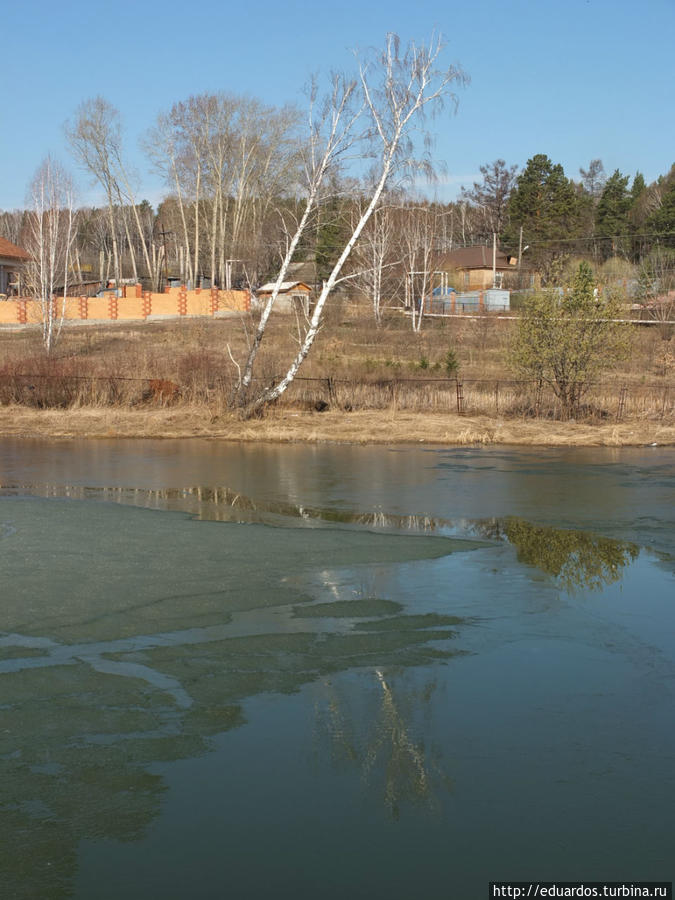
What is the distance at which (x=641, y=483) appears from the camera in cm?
1798

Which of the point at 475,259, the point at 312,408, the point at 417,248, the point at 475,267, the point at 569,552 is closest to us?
the point at 569,552

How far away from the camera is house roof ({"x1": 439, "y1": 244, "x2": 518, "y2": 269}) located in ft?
296

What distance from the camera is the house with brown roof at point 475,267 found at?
290ft

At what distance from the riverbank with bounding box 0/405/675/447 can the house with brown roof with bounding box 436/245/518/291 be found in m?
59.7

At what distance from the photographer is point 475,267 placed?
9025 centimetres

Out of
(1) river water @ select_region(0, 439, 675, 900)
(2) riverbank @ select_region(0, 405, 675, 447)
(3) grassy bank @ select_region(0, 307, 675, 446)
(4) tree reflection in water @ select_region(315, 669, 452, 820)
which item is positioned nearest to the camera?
(1) river water @ select_region(0, 439, 675, 900)

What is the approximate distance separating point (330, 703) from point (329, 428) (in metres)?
19.6

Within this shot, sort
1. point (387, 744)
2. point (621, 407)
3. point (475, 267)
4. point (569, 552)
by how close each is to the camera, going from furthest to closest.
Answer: point (475, 267) < point (621, 407) < point (569, 552) < point (387, 744)

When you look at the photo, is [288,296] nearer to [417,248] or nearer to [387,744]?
[417,248]

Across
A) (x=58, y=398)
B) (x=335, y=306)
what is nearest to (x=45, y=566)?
(x=58, y=398)

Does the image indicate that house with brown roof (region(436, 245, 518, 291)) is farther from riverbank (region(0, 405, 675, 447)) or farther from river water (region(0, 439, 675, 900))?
river water (region(0, 439, 675, 900))

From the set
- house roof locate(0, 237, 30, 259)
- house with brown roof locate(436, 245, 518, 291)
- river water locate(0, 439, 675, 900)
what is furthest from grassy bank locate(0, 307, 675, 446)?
house with brown roof locate(436, 245, 518, 291)

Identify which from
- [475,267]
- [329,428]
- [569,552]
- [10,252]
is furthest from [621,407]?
[475,267]

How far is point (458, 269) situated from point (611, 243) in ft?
51.7
